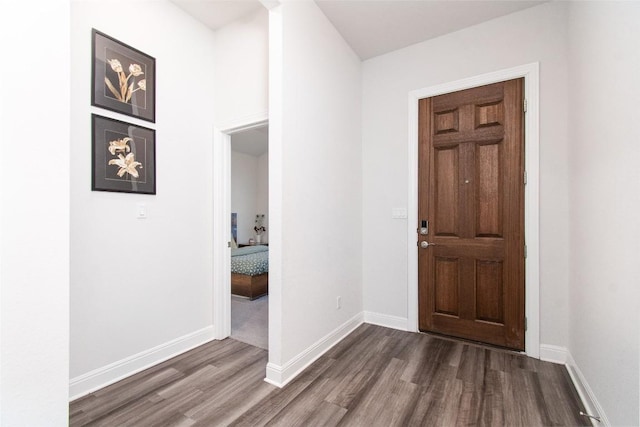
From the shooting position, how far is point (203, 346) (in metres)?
2.53

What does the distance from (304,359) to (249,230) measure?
519 centimetres

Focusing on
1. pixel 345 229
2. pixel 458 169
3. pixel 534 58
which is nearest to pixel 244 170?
pixel 345 229

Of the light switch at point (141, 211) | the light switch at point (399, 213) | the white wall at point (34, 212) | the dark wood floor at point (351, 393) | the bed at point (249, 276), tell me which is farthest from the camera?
the bed at point (249, 276)

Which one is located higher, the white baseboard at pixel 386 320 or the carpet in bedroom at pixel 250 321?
the white baseboard at pixel 386 320

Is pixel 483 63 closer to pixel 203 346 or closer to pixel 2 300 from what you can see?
pixel 2 300

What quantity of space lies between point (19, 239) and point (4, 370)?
0.46 metres

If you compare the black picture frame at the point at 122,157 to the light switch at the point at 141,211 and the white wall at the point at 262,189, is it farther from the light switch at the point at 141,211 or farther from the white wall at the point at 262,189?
the white wall at the point at 262,189

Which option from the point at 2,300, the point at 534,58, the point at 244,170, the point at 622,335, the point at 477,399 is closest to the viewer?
the point at 2,300

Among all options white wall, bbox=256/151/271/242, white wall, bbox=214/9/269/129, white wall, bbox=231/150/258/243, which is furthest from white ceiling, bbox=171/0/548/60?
white wall, bbox=256/151/271/242

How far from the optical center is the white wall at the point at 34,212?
3.22 ft

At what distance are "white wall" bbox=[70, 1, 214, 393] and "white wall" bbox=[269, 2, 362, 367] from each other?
100 cm

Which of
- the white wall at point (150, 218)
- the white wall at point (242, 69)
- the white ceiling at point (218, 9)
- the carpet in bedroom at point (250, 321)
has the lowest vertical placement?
the carpet in bedroom at point (250, 321)

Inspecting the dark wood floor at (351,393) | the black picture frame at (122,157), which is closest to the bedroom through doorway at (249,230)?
the dark wood floor at (351,393)

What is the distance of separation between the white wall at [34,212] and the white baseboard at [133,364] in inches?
36.1
